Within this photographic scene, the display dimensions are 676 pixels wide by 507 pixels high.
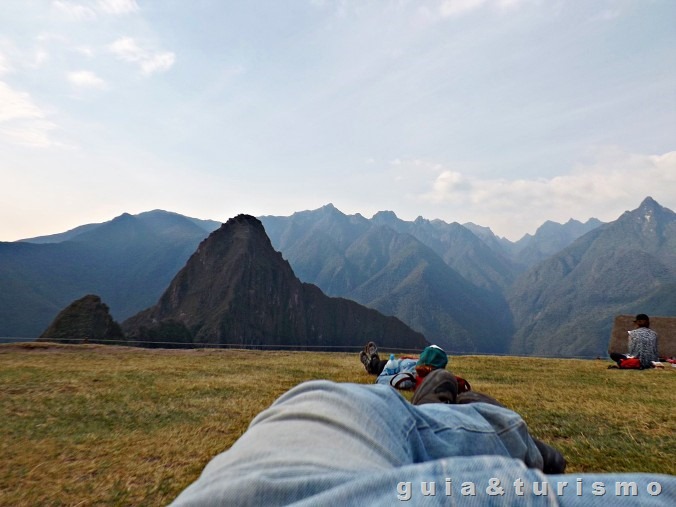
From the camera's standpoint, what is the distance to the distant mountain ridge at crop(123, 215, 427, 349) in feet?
357

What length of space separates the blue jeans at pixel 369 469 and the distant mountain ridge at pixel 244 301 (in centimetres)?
9680

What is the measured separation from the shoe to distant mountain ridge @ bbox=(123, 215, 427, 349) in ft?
313

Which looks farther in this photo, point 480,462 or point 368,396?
point 368,396

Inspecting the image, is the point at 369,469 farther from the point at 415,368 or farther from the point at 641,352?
the point at 641,352

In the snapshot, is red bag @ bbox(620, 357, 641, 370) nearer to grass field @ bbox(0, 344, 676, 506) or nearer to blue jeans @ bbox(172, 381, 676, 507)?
grass field @ bbox(0, 344, 676, 506)

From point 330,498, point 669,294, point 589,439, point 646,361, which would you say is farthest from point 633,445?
point 669,294

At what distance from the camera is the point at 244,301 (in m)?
116

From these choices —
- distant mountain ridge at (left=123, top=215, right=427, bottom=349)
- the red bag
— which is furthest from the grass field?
distant mountain ridge at (left=123, top=215, right=427, bottom=349)

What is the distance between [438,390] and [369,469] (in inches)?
75.5

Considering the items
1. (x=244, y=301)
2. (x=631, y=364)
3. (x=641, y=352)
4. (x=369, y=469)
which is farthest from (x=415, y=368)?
(x=244, y=301)

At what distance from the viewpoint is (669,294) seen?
19500cm

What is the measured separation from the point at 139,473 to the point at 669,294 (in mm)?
246906

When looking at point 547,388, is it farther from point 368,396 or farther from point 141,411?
point 368,396

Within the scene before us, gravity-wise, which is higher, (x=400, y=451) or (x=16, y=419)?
(x=400, y=451)
